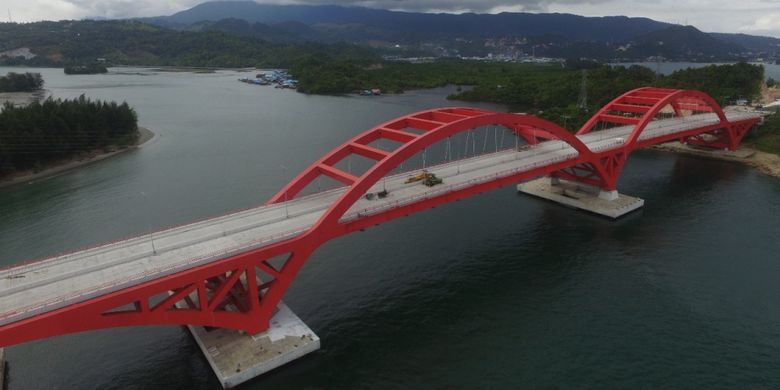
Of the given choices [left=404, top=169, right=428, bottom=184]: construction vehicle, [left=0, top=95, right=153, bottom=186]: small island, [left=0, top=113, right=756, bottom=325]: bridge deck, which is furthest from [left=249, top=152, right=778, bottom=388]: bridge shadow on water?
[left=0, top=95, right=153, bottom=186]: small island

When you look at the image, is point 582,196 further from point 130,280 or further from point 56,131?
point 56,131

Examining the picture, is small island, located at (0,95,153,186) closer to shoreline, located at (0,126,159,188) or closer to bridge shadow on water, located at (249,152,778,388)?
Answer: shoreline, located at (0,126,159,188)

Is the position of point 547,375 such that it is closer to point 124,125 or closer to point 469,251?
point 469,251

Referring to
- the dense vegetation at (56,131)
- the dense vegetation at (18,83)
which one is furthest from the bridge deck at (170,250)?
the dense vegetation at (18,83)

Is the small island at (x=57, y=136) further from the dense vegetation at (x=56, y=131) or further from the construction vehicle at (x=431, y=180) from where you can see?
the construction vehicle at (x=431, y=180)

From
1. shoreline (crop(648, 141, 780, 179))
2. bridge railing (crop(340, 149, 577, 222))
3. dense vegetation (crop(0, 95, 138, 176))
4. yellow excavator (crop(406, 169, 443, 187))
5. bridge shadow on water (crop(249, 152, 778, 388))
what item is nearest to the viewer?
bridge shadow on water (crop(249, 152, 778, 388))

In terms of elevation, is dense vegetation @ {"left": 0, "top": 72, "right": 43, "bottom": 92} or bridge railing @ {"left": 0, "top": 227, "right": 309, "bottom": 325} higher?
dense vegetation @ {"left": 0, "top": 72, "right": 43, "bottom": 92}
